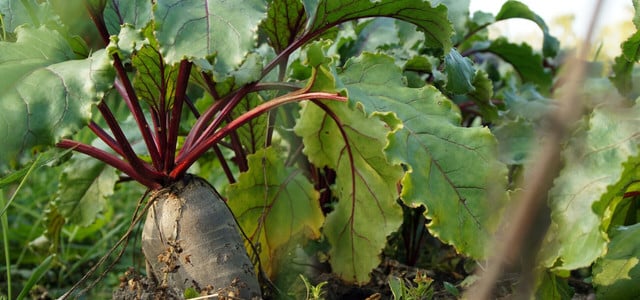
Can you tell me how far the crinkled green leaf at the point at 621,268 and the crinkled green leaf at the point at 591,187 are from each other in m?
0.11

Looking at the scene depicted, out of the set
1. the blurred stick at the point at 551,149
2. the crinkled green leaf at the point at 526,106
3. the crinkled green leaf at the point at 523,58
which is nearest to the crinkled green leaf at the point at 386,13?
the crinkled green leaf at the point at 526,106

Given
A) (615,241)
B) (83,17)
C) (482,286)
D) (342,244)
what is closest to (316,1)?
(83,17)

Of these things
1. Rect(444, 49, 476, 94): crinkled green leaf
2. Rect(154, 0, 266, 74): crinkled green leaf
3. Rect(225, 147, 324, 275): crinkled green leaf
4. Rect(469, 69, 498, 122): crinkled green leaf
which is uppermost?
Rect(154, 0, 266, 74): crinkled green leaf

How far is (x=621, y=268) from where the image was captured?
4.60ft

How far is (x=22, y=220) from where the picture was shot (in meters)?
3.15

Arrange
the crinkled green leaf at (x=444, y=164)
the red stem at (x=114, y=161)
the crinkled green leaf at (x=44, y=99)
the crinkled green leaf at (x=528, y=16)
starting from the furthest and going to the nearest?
the crinkled green leaf at (x=528, y=16), the red stem at (x=114, y=161), the crinkled green leaf at (x=444, y=164), the crinkled green leaf at (x=44, y=99)

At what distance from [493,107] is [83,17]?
45.1 inches

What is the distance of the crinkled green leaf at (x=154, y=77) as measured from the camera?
1504 millimetres

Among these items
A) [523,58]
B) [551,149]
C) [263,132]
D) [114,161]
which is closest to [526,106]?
[523,58]

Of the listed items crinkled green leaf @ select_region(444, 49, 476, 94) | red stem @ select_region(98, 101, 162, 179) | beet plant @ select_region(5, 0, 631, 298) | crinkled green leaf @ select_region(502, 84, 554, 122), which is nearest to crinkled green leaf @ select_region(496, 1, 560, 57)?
beet plant @ select_region(5, 0, 631, 298)

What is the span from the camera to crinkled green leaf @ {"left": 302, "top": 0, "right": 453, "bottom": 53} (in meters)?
1.48

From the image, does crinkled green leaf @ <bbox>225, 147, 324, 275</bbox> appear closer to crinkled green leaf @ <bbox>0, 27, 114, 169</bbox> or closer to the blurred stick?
crinkled green leaf @ <bbox>0, 27, 114, 169</bbox>

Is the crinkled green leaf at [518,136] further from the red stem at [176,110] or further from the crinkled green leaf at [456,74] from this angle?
the red stem at [176,110]

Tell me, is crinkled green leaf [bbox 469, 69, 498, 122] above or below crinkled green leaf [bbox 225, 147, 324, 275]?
above
